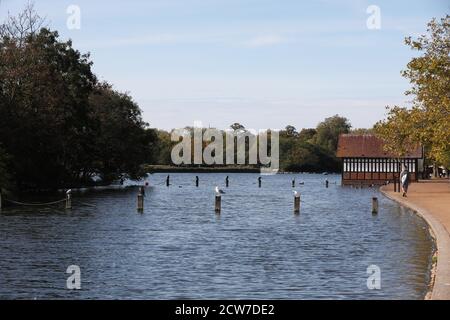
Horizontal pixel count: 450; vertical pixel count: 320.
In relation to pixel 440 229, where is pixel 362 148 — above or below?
above

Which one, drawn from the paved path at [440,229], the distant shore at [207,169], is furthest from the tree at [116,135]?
the distant shore at [207,169]

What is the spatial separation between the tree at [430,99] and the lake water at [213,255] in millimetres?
4437

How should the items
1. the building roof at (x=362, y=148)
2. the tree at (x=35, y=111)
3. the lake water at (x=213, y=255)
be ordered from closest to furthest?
the lake water at (x=213, y=255) → the tree at (x=35, y=111) → the building roof at (x=362, y=148)

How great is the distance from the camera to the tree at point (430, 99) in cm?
3794

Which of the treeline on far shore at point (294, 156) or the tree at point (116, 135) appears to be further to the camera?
the treeline on far shore at point (294, 156)

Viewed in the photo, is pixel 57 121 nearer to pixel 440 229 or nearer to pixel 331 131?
pixel 440 229

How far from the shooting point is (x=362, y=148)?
87188mm

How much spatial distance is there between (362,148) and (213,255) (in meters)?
66.2

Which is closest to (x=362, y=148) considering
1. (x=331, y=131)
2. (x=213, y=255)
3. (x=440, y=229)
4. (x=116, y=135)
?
(x=116, y=135)

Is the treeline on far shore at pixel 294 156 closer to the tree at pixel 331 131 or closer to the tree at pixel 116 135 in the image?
the tree at pixel 331 131

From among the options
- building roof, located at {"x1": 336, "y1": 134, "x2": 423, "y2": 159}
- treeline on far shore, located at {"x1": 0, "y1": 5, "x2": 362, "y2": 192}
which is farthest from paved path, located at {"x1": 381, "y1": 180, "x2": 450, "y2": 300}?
building roof, located at {"x1": 336, "y1": 134, "x2": 423, "y2": 159}
